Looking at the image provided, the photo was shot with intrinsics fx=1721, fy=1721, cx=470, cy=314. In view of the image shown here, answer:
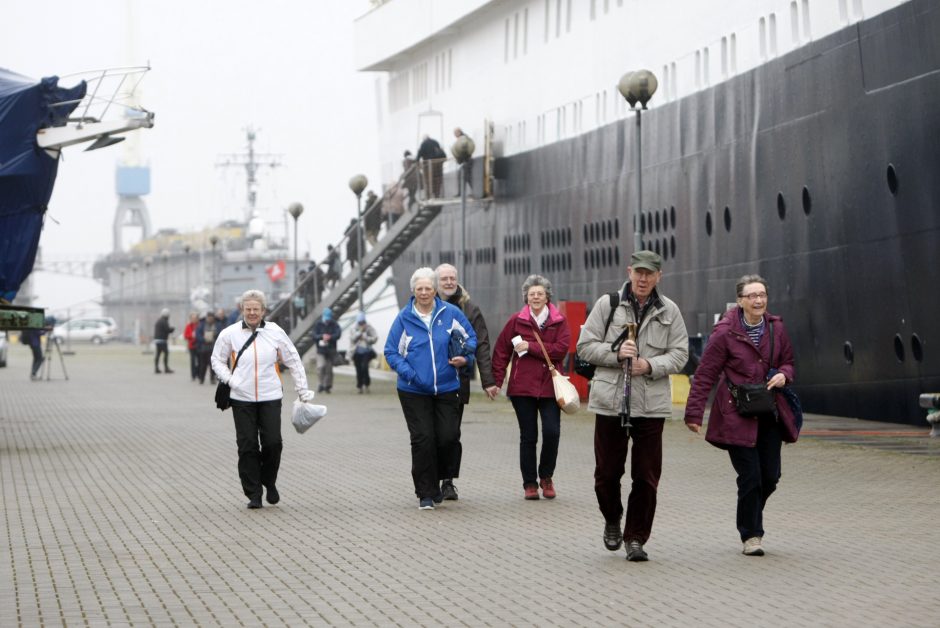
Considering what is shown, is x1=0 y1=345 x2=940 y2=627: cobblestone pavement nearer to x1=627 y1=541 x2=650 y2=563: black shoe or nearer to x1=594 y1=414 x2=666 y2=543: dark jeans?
x1=627 y1=541 x2=650 y2=563: black shoe

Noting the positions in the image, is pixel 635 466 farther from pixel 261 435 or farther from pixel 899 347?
pixel 899 347

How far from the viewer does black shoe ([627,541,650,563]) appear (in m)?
10.0

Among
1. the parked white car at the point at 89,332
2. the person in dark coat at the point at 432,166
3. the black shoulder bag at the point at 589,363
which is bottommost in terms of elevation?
the black shoulder bag at the point at 589,363

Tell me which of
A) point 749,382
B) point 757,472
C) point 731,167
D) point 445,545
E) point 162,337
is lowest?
point 445,545

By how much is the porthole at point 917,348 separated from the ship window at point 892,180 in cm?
162

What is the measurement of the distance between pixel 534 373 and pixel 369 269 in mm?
27115

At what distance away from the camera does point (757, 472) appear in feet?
33.2

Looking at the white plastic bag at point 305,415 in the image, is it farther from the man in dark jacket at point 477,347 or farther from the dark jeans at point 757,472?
the dark jeans at point 757,472

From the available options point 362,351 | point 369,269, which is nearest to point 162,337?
point 369,269

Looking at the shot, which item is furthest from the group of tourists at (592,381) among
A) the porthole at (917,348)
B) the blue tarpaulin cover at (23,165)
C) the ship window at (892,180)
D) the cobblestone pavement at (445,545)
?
the blue tarpaulin cover at (23,165)

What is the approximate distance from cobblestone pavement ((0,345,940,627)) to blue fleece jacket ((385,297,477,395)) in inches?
37.7

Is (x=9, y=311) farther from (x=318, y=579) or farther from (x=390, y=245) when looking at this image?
(x=390, y=245)

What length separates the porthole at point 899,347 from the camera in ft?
61.1

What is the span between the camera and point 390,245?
38.9m
